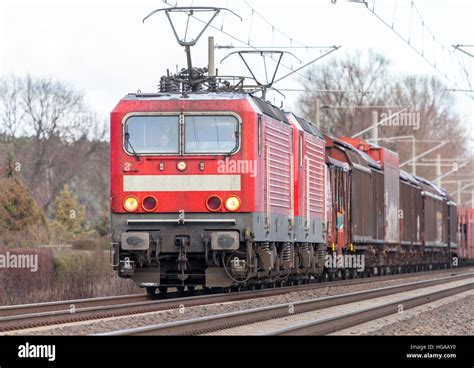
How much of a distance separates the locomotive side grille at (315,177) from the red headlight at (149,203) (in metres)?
5.04

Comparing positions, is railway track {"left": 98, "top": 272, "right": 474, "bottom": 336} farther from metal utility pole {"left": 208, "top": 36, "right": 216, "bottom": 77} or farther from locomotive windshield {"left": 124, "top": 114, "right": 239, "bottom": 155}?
metal utility pole {"left": 208, "top": 36, "right": 216, "bottom": 77}

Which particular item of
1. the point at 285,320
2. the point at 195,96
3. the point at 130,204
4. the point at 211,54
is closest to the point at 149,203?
the point at 130,204

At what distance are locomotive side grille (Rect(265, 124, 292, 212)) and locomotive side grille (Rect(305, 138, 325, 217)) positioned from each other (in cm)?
163

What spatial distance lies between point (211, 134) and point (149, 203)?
154 centimetres

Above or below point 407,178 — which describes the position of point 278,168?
below

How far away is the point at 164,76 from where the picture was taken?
21047 millimetres

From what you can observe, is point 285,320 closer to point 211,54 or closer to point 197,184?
point 197,184

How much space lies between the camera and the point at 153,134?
19250 mm

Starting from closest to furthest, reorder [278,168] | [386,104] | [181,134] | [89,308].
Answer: [89,308] → [181,134] → [278,168] → [386,104]

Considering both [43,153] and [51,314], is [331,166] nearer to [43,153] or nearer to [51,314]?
[51,314]

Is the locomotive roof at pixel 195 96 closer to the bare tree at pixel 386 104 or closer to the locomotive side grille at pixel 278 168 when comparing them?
the locomotive side grille at pixel 278 168

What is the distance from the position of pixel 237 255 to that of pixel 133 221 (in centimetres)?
182
